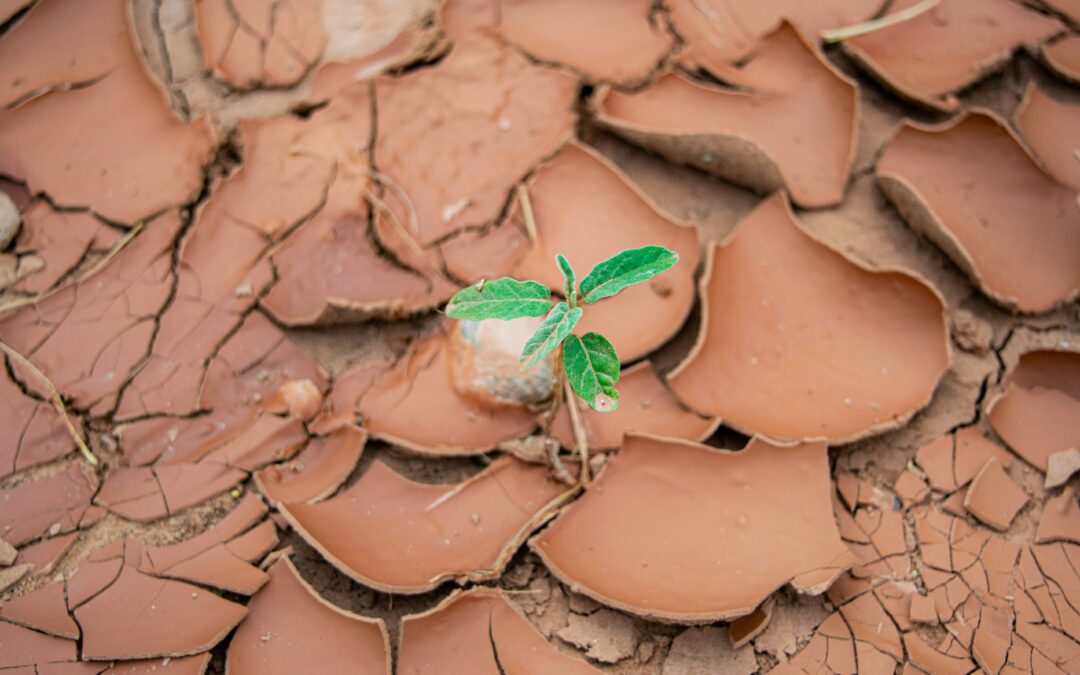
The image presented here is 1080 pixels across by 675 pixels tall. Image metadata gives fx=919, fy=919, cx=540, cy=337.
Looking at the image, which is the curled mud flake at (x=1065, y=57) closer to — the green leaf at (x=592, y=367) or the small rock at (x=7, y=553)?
the green leaf at (x=592, y=367)

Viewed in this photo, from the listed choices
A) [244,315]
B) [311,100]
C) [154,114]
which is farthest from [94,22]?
[244,315]

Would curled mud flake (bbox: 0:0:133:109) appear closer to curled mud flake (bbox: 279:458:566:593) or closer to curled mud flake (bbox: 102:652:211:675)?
curled mud flake (bbox: 279:458:566:593)

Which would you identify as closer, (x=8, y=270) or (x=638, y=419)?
(x=638, y=419)

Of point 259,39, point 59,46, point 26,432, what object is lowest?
point 26,432

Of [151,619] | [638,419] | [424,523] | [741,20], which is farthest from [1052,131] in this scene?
[151,619]

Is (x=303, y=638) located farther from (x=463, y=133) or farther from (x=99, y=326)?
(x=463, y=133)

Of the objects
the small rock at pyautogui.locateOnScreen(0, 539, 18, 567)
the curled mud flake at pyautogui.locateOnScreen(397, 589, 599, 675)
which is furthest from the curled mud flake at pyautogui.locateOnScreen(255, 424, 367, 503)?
the small rock at pyautogui.locateOnScreen(0, 539, 18, 567)

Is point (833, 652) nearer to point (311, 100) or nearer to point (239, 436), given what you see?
point (239, 436)
